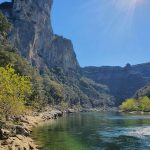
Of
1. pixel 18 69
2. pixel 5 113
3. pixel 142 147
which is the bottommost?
pixel 142 147

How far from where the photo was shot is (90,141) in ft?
234

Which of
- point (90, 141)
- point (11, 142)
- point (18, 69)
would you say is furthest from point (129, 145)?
point (18, 69)

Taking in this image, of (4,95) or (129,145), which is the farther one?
(4,95)

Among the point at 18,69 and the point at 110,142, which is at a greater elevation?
the point at 18,69

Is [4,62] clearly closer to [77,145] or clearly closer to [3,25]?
[3,25]

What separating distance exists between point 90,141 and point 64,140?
18.1 feet


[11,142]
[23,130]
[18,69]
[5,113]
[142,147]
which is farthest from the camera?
[18,69]

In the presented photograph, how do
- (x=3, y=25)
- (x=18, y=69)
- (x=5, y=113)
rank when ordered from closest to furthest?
1. (x=5, y=113)
2. (x=18, y=69)
3. (x=3, y=25)

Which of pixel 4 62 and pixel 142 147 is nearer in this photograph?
pixel 142 147

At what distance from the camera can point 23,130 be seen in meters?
76.1

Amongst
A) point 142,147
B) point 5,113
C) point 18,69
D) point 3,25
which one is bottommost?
point 142,147

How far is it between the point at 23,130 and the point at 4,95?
8.63 m

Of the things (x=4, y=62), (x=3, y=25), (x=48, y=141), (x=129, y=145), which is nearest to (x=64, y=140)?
(x=48, y=141)

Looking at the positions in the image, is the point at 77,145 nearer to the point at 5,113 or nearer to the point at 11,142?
the point at 11,142
